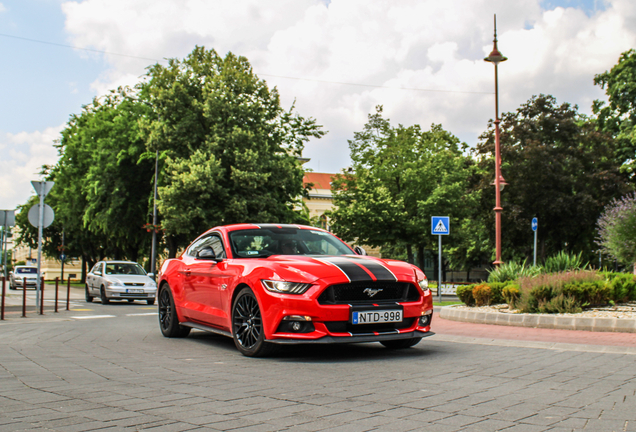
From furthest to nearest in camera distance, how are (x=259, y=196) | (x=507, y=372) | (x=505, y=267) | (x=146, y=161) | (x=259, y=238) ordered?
(x=146, y=161)
(x=259, y=196)
(x=505, y=267)
(x=259, y=238)
(x=507, y=372)

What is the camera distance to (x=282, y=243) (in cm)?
795

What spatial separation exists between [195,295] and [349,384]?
3618 millimetres

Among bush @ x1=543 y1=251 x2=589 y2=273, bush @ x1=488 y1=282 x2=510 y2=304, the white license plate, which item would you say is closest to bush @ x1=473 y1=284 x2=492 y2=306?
bush @ x1=488 y1=282 x2=510 y2=304

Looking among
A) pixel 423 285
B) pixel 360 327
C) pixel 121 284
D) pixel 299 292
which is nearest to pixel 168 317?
pixel 299 292

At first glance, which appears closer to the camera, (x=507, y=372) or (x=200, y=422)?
(x=200, y=422)

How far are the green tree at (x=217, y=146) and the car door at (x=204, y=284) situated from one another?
2105 cm

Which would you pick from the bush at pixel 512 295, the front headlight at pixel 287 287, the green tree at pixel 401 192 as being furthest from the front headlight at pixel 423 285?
the green tree at pixel 401 192

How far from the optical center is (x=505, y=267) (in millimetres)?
15273

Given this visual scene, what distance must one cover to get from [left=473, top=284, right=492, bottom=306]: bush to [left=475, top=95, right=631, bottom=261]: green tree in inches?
939

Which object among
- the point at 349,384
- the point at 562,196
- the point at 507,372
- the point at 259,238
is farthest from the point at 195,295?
the point at 562,196

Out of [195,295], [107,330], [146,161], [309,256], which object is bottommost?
[107,330]

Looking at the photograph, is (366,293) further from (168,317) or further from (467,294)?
(467,294)

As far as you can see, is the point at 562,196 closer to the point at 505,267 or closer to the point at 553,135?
the point at 553,135

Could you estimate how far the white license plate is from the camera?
6.51 m
